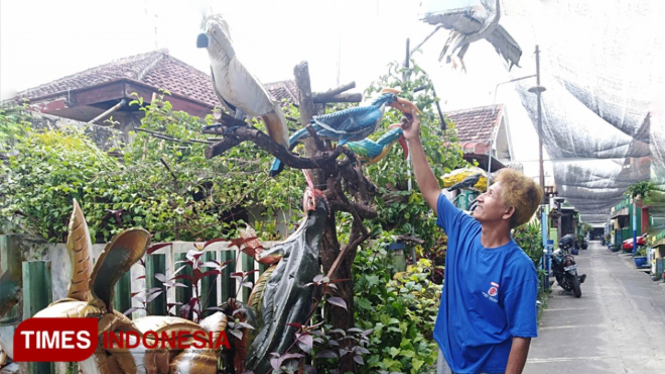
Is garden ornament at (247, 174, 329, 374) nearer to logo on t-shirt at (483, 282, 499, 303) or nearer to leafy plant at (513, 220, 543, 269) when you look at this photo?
logo on t-shirt at (483, 282, 499, 303)

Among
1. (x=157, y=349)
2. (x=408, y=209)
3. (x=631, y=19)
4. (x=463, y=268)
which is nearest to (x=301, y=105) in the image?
(x=463, y=268)

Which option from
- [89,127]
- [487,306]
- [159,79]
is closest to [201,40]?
[487,306]

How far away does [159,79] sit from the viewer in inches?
272

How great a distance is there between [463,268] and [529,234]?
6.62 metres

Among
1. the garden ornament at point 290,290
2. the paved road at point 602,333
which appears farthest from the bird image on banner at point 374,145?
the paved road at point 602,333

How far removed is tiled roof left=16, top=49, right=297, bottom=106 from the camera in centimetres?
671

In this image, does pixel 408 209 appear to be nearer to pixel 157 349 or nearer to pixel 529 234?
pixel 157 349

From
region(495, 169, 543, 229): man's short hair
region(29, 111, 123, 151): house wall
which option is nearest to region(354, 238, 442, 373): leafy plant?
region(495, 169, 543, 229): man's short hair

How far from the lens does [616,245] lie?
25828 mm

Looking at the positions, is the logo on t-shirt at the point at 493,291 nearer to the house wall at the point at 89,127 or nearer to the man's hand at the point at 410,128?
the man's hand at the point at 410,128

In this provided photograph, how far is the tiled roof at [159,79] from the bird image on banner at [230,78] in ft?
14.7

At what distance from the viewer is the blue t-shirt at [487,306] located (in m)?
1.79

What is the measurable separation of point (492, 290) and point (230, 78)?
1322mm

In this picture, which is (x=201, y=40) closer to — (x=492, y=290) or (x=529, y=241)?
(x=492, y=290)
